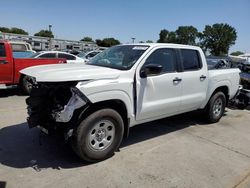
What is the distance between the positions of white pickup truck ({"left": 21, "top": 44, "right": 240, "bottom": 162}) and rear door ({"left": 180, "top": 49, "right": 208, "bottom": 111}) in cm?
2

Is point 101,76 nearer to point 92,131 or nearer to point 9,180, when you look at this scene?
point 92,131

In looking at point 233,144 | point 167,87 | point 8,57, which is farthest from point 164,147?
point 8,57

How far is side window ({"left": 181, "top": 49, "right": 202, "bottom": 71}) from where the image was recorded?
18.0 ft

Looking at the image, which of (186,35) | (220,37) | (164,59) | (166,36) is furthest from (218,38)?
(164,59)

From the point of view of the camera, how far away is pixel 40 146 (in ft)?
15.3

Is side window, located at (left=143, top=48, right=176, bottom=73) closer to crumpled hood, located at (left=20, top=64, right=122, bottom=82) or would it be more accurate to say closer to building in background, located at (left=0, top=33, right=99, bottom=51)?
crumpled hood, located at (left=20, top=64, right=122, bottom=82)

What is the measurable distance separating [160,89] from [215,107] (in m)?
2.49

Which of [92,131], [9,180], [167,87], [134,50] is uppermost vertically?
[134,50]

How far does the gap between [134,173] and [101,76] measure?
150cm

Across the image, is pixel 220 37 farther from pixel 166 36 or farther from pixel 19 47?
pixel 19 47

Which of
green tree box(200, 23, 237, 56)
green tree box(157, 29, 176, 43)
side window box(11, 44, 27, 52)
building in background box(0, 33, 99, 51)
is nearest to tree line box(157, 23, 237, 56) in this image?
green tree box(200, 23, 237, 56)

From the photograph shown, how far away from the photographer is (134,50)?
16.0 feet

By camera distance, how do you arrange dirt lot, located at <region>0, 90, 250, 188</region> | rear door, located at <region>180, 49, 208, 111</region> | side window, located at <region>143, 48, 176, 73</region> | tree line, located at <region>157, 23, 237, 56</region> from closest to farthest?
dirt lot, located at <region>0, 90, 250, 188</region> → side window, located at <region>143, 48, 176, 73</region> → rear door, located at <region>180, 49, 208, 111</region> → tree line, located at <region>157, 23, 237, 56</region>

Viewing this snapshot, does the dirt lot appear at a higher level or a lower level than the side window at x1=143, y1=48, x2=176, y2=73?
lower
